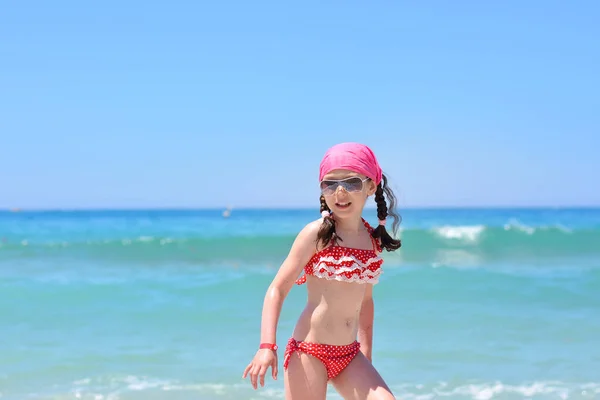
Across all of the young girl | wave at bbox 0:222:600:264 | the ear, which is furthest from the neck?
wave at bbox 0:222:600:264

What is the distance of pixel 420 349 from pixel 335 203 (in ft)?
13.1

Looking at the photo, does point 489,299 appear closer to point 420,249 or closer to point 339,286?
point 339,286

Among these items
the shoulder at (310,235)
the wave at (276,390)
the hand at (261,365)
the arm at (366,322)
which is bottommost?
the wave at (276,390)

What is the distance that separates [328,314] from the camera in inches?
115

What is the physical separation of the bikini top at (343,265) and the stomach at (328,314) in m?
0.05

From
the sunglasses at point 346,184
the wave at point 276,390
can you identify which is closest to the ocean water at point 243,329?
the wave at point 276,390

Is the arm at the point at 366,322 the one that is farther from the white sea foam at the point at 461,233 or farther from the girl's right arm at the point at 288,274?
the white sea foam at the point at 461,233

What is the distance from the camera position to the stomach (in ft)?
9.53

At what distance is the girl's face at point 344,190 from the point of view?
2.86m

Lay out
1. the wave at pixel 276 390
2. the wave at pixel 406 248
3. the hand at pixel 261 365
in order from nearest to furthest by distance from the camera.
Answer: the hand at pixel 261 365
the wave at pixel 276 390
the wave at pixel 406 248

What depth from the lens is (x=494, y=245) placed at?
20.4 m

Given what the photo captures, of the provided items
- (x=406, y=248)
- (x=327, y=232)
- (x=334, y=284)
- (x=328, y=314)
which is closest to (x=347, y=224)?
(x=327, y=232)

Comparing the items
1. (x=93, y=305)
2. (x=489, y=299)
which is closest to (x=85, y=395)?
(x=93, y=305)

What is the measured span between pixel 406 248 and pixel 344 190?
16.3 metres
